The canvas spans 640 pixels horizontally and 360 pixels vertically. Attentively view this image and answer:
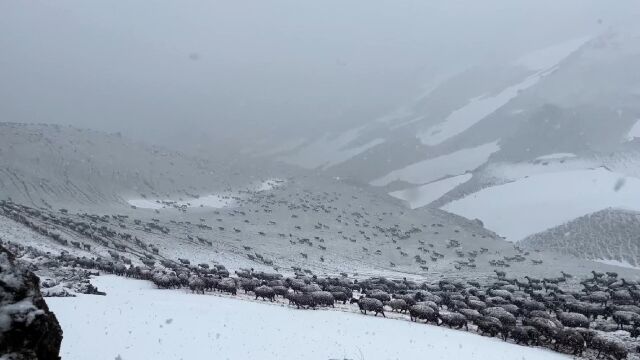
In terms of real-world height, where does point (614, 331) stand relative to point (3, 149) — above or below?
below

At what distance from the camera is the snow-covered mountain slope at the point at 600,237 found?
92625mm

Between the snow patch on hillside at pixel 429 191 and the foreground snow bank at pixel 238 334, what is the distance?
120 metres

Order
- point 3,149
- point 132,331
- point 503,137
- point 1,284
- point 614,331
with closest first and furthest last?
point 1,284 → point 132,331 → point 614,331 → point 3,149 → point 503,137

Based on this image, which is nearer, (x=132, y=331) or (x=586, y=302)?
(x=132, y=331)

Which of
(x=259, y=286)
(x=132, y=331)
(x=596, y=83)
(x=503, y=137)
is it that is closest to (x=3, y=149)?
(x=259, y=286)

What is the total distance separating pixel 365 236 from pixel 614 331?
70114mm

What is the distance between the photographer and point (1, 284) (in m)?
12.0

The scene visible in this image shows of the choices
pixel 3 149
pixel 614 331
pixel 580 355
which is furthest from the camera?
pixel 3 149

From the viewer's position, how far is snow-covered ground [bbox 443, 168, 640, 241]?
361 ft

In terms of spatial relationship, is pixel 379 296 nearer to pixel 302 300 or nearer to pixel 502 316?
pixel 302 300

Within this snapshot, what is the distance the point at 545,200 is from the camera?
120m

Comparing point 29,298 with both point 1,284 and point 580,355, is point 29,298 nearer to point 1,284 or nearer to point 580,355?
point 1,284

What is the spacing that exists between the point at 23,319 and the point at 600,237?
355ft

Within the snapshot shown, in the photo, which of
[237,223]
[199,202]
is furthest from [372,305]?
[199,202]
